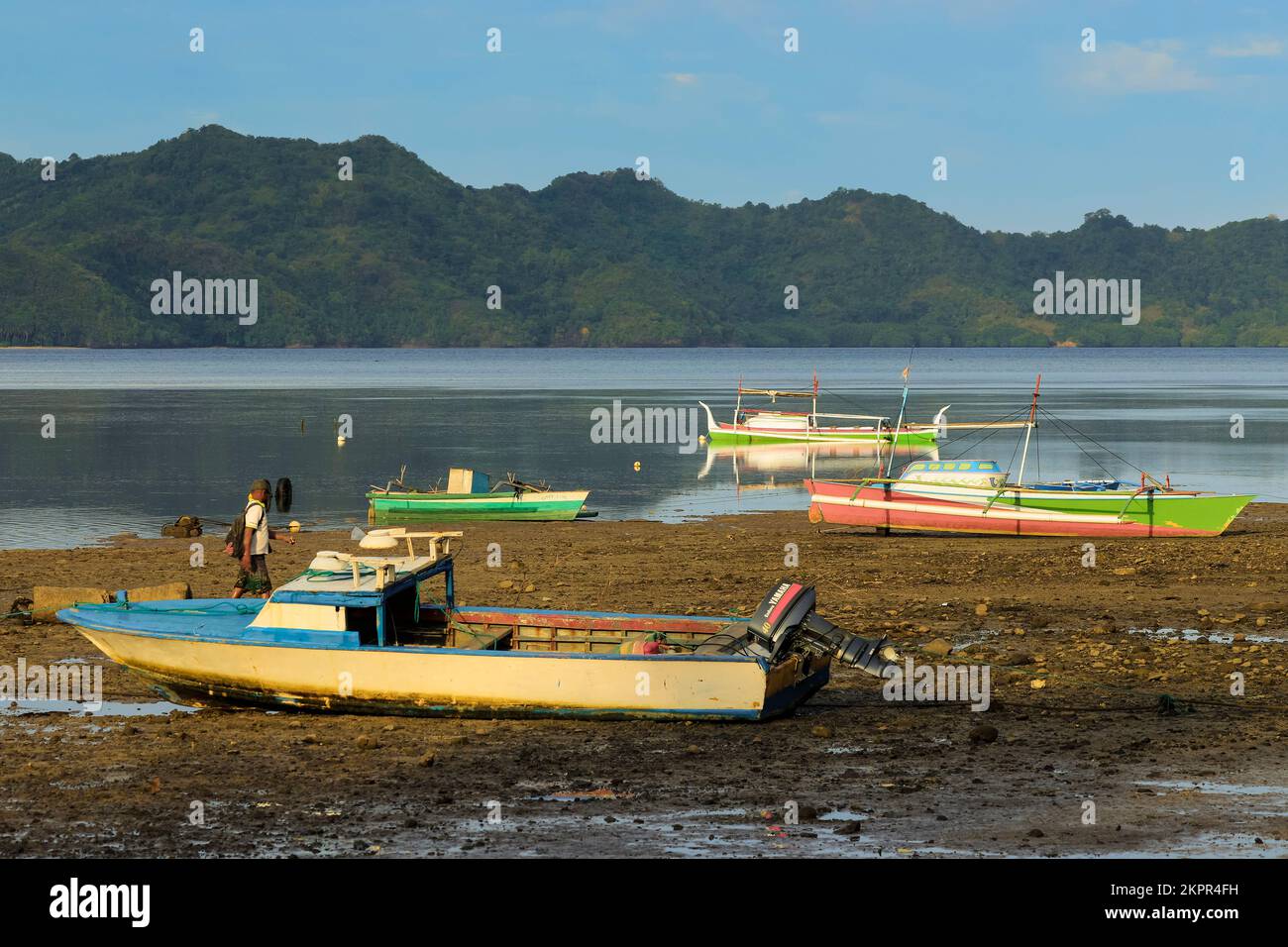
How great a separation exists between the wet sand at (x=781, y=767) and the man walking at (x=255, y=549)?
70.7 inches

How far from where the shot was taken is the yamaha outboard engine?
16225mm

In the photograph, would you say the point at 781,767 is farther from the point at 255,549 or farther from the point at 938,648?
the point at 255,549

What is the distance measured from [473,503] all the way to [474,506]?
8 centimetres

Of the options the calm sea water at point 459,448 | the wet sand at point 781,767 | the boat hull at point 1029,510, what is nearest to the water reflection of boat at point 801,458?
the calm sea water at point 459,448

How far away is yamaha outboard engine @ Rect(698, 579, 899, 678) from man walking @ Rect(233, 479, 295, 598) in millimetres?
6036

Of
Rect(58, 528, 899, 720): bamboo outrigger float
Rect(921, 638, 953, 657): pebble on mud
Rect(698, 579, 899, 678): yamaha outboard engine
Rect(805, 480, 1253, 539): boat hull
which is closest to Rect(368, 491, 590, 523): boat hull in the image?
Rect(805, 480, 1253, 539): boat hull

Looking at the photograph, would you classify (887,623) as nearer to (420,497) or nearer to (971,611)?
(971,611)

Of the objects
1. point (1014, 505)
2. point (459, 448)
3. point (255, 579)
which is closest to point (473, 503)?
point (1014, 505)

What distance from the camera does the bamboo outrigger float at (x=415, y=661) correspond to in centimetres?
1617

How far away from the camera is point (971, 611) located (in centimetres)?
2361

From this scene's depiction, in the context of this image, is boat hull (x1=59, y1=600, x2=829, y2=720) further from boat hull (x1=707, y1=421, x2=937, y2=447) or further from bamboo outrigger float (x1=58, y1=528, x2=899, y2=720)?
boat hull (x1=707, y1=421, x2=937, y2=447)

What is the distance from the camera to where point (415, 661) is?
54.0ft

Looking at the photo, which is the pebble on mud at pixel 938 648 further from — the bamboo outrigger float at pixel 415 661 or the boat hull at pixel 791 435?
the boat hull at pixel 791 435
